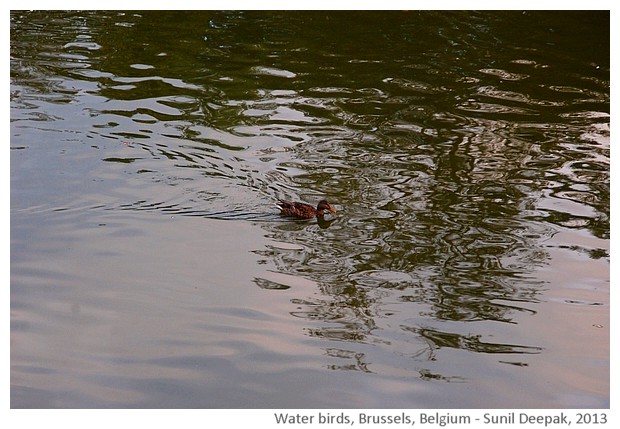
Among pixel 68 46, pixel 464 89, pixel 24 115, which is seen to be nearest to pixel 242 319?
pixel 24 115

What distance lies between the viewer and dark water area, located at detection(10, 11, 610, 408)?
6789mm

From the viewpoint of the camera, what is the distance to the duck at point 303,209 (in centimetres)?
914

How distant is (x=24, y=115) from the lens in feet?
38.8

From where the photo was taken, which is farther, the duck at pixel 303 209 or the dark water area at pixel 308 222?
the duck at pixel 303 209

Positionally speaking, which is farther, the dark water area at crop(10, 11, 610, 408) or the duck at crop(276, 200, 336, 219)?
the duck at crop(276, 200, 336, 219)

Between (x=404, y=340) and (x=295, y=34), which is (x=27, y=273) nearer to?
(x=404, y=340)

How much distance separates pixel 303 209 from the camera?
9.12 meters

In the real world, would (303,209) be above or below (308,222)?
above

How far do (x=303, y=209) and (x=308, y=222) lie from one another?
0.15 metres

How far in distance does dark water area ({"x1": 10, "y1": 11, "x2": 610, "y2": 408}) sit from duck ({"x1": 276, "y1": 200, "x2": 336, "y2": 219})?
0.11 m

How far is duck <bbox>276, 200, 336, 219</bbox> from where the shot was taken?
9141 mm

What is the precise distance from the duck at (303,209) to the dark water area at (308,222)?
11 cm

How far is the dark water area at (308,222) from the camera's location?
6.79m

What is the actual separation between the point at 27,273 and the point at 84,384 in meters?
1.94
